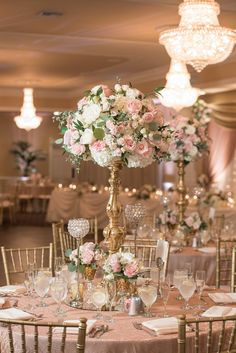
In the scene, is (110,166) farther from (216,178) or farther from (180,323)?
(216,178)

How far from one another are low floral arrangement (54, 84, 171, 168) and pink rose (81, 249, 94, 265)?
54 cm

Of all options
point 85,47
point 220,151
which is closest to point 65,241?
point 85,47

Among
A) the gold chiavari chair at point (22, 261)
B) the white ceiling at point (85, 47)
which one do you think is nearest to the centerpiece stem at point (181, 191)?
the gold chiavari chair at point (22, 261)

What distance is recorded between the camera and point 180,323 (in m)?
2.91

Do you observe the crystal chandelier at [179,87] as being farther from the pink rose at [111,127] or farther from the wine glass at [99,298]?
the wine glass at [99,298]

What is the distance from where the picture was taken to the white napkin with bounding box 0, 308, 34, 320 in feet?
12.1

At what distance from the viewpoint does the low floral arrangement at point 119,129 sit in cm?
392

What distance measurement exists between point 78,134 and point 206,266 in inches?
108

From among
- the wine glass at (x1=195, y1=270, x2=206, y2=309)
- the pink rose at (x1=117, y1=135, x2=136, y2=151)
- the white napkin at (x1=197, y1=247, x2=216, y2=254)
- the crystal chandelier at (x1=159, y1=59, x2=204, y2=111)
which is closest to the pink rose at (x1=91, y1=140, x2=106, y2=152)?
the pink rose at (x1=117, y1=135, x2=136, y2=151)

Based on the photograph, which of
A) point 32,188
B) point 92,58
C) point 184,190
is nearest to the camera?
point 184,190

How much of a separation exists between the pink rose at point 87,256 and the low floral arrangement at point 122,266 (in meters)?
0.18

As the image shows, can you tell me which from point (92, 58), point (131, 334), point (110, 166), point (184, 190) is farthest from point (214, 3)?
point (92, 58)

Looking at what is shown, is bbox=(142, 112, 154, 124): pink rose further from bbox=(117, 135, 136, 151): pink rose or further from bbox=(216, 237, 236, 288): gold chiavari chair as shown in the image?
bbox=(216, 237, 236, 288): gold chiavari chair

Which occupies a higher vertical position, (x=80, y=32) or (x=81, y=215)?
(x=80, y=32)
